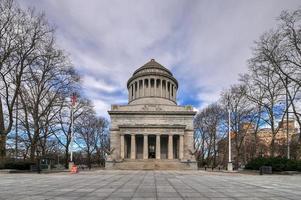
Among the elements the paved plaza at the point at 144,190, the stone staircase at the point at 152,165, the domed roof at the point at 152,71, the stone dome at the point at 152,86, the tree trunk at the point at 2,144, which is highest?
the domed roof at the point at 152,71

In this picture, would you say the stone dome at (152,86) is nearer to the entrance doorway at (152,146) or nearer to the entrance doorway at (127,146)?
the entrance doorway at (152,146)

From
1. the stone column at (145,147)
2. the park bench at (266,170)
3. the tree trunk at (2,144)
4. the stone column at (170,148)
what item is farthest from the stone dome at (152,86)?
the tree trunk at (2,144)

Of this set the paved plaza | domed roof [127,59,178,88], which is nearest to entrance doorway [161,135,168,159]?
domed roof [127,59,178,88]

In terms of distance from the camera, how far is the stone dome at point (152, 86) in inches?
2827

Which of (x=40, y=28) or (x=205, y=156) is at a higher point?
(x=40, y=28)

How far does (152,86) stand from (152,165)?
28456 mm

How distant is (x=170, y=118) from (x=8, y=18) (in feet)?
127

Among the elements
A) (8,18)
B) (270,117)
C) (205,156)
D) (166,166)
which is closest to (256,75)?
(270,117)

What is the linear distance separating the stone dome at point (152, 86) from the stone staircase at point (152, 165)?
21170 mm

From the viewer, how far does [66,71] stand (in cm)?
3425

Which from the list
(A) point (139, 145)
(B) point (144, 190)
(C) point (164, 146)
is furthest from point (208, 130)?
(B) point (144, 190)

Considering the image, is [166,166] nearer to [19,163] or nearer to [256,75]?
[256,75]

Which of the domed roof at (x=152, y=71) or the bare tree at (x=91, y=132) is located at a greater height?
the domed roof at (x=152, y=71)

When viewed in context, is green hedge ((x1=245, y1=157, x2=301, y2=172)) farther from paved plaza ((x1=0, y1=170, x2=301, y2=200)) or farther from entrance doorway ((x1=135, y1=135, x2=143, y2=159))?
entrance doorway ((x1=135, y1=135, x2=143, y2=159))
